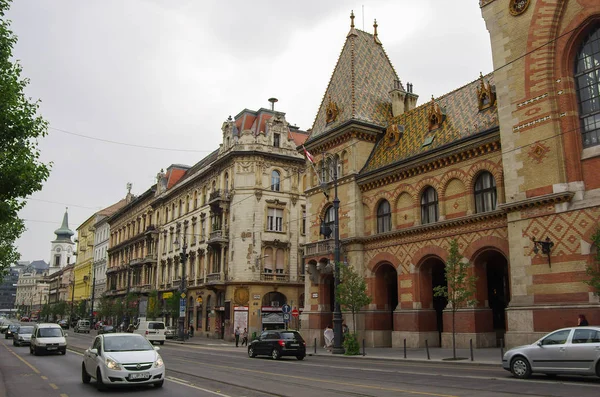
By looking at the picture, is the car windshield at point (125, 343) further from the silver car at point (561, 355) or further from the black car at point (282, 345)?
the black car at point (282, 345)

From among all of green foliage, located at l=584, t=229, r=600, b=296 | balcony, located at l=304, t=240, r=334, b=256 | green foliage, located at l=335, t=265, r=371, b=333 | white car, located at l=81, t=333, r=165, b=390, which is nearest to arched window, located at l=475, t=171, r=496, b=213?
green foliage, located at l=584, t=229, r=600, b=296

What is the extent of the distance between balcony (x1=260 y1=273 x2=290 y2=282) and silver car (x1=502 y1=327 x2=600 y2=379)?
112 ft

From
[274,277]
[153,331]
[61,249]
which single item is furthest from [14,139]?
[61,249]

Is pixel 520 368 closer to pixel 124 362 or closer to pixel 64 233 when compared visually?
pixel 124 362

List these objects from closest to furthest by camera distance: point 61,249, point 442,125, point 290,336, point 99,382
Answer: point 99,382, point 290,336, point 442,125, point 61,249

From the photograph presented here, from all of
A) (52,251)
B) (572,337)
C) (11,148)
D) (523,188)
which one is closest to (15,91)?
(11,148)

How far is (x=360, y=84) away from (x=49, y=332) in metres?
25.1

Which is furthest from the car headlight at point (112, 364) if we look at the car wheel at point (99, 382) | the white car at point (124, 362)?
the car wheel at point (99, 382)

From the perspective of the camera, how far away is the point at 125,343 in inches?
556

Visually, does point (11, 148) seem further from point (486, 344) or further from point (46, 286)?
point (46, 286)

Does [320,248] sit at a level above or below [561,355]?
above

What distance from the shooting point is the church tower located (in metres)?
174

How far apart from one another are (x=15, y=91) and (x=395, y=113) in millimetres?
26258

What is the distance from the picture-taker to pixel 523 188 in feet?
79.0
